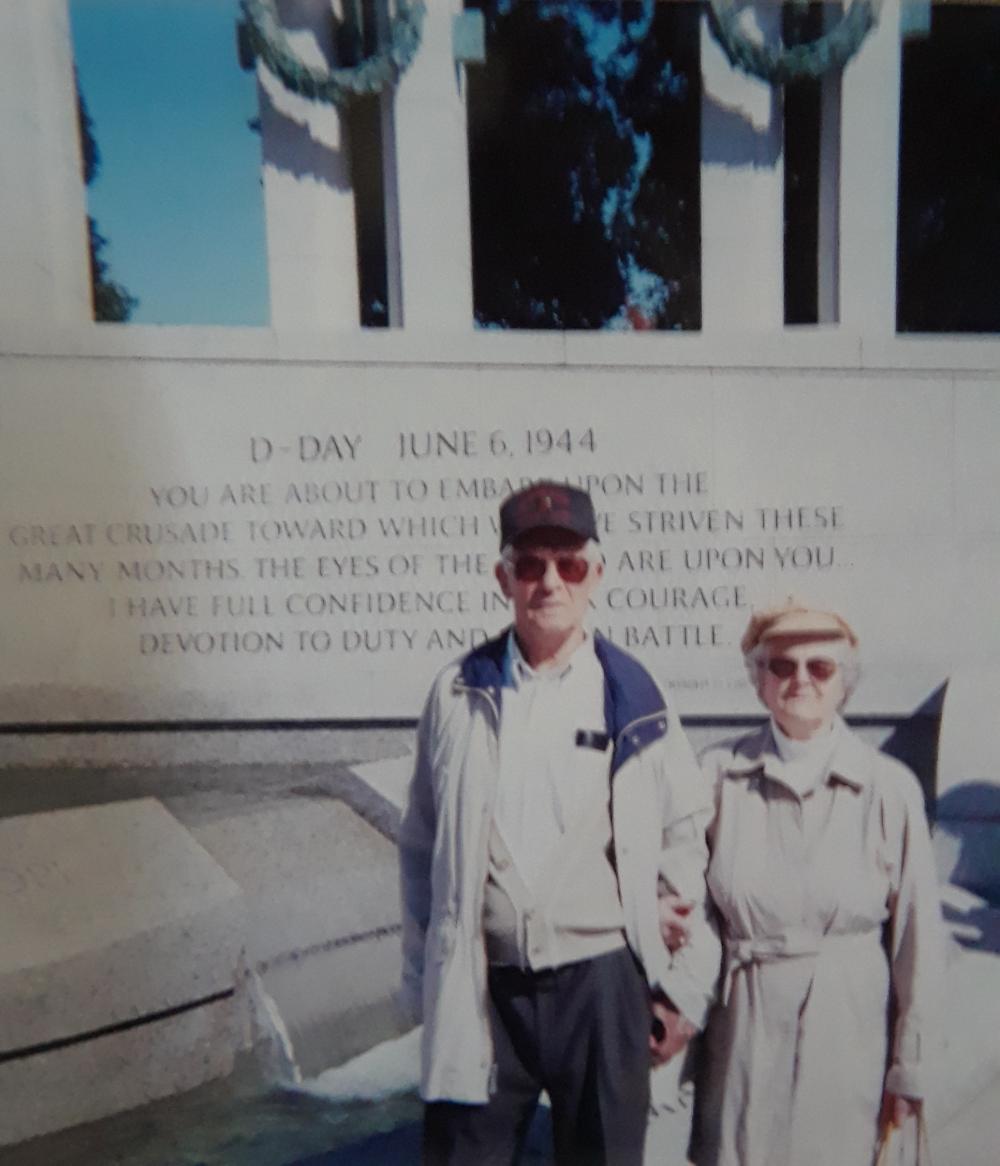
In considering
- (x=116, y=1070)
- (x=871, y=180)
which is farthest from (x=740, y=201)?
(x=116, y=1070)

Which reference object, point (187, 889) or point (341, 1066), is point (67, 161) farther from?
point (341, 1066)

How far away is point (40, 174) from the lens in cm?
139

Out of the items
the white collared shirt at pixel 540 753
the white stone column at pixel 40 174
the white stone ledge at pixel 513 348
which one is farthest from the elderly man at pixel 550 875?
the white stone column at pixel 40 174

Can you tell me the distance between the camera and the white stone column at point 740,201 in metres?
1.47

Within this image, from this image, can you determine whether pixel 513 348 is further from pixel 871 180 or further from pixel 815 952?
pixel 815 952

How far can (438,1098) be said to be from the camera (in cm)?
134

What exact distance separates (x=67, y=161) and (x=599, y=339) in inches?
37.0

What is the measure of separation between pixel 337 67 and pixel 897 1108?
199 centimetres

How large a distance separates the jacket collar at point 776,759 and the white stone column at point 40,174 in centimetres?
133

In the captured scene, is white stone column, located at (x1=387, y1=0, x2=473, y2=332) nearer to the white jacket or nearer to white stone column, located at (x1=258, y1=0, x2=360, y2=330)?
white stone column, located at (x1=258, y1=0, x2=360, y2=330)

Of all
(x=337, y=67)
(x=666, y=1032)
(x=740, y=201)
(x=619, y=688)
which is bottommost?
(x=666, y=1032)

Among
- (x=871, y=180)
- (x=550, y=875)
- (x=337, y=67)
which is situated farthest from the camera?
(x=871, y=180)

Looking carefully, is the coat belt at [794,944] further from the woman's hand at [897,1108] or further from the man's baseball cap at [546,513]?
the man's baseball cap at [546,513]

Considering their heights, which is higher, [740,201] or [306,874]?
[740,201]
